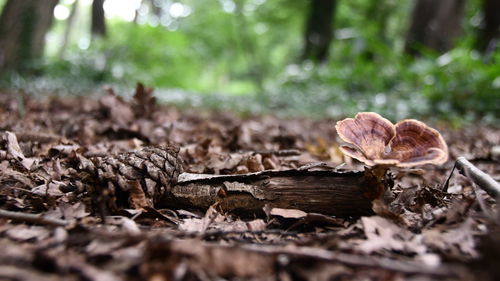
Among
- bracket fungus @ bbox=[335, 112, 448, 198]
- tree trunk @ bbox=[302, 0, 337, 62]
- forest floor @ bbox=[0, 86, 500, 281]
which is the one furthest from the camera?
tree trunk @ bbox=[302, 0, 337, 62]

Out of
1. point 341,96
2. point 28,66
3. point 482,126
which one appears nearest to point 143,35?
point 28,66

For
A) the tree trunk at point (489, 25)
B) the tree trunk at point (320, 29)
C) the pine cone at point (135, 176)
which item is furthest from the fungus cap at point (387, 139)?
the tree trunk at point (320, 29)

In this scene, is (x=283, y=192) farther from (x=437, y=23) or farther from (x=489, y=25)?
(x=437, y=23)

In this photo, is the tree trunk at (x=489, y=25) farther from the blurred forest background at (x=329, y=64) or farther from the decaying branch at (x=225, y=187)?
the decaying branch at (x=225, y=187)

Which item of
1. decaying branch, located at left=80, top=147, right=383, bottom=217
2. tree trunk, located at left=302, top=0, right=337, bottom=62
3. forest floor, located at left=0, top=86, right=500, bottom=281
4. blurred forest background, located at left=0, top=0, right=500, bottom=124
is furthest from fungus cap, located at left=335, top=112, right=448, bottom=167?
tree trunk, located at left=302, top=0, right=337, bottom=62

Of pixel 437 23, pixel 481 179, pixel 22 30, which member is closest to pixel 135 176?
pixel 481 179

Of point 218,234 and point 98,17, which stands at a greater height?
point 98,17

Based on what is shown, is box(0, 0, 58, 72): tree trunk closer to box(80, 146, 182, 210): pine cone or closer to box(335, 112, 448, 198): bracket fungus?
box(80, 146, 182, 210): pine cone
